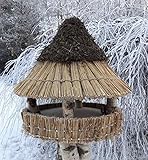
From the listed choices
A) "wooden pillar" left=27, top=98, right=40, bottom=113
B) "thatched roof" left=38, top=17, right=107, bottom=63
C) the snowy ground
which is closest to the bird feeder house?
"thatched roof" left=38, top=17, right=107, bottom=63

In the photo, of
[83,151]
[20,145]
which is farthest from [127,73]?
[20,145]

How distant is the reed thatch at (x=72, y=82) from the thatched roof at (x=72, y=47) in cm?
3

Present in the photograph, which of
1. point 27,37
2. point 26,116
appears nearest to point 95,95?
point 26,116

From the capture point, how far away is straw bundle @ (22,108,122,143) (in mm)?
1626

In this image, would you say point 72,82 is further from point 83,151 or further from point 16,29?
point 16,29

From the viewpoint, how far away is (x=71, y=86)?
1.59m

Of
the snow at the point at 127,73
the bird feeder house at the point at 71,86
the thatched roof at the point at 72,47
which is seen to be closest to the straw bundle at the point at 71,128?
the bird feeder house at the point at 71,86

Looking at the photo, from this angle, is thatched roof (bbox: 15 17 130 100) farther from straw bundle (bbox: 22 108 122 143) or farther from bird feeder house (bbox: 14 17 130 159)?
straw bundle (bbox: 22 108 122 143)

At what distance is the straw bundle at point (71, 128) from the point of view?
1626 millimetres

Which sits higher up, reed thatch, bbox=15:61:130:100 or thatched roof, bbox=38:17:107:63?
thatched roof, bbox=38:17:107:63

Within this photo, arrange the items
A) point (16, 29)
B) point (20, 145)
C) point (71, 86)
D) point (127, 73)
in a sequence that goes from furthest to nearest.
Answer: point (16, 29) < point (20, 145) < point (127, 73) < point (71, 86)

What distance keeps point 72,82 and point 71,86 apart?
0.03 meters

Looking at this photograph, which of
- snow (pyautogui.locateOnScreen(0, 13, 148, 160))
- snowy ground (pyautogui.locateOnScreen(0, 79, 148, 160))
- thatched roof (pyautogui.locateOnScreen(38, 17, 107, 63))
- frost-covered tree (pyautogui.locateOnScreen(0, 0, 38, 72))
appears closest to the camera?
thatched roof (pyautogui.locateOnScreen(38, 17, 107, 63))

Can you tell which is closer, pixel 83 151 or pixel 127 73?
pixel 83 151
